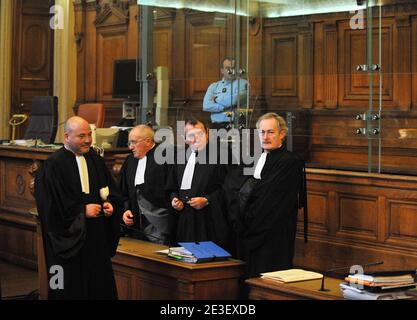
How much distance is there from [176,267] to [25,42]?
1023 centimetres

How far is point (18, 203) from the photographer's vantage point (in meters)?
10.4

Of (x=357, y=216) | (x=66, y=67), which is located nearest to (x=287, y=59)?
(x=357, y=216)

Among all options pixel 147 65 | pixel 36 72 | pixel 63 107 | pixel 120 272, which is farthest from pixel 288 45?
pixel 36 72

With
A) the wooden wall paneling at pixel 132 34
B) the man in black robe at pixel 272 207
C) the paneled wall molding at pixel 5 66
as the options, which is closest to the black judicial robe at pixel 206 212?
the man in black robe at pixel 272 207

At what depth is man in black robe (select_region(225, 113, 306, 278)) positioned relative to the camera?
6.50 metres

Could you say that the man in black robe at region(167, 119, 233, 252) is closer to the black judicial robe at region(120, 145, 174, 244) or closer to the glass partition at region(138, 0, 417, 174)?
the black judicial robe at region(120, 145, 174, 244)

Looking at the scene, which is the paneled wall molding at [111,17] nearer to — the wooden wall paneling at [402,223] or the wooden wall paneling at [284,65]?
the wooden wall paneling at [284,65]

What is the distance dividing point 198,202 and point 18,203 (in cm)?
414

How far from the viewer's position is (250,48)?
898 centimetres

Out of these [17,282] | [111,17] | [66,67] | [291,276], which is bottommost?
[17,282]

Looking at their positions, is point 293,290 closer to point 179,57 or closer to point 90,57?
point 179,57

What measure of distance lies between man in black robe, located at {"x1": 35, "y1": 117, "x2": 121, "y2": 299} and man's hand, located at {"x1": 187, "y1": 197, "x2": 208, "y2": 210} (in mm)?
622

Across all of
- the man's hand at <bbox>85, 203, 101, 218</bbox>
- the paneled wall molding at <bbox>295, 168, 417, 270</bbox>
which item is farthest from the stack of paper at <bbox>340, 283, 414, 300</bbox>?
the man's hand at <bbox>85, 203, 101, 218</bbox>
